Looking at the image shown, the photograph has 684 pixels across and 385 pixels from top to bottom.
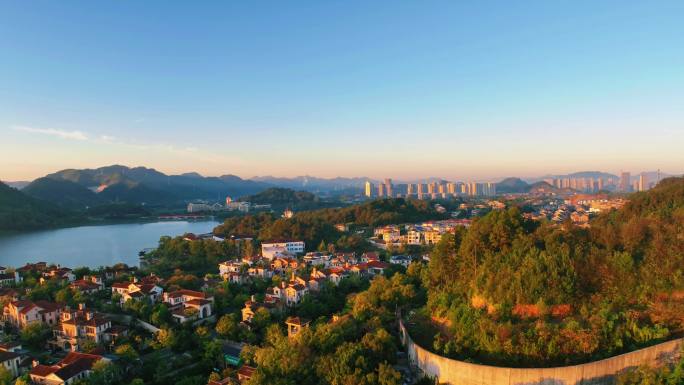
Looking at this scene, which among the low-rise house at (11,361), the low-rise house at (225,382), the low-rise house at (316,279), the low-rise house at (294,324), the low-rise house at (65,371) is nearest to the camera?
the low-rise house at (225,382)

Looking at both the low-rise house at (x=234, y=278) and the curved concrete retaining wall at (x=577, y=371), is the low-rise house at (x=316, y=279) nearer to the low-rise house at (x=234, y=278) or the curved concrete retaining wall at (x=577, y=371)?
the low-rise house at (x=234, y=278)

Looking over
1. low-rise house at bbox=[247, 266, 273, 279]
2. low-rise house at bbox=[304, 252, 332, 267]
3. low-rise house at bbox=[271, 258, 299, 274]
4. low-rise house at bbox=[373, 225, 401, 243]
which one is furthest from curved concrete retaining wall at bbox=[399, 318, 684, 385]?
low-rise house at bbox=[373, 225, 401, 243]

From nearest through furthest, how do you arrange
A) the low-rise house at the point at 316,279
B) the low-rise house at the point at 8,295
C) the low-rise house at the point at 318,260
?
the low-rise house at the point at 8,295, the low-rise house at the point at 316,279, the low-rise house at the point at 318,260

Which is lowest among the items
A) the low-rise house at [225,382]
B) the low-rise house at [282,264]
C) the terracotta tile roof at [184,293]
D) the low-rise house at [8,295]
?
the low-rise house at [225,382]

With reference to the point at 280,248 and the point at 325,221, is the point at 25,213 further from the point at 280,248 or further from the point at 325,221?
the point at 280,248

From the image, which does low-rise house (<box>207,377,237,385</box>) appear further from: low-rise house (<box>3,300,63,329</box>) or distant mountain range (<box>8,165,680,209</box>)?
distant mountain range (<box>8,165,680,209</box>)

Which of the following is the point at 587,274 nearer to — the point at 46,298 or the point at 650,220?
the point at 650,220

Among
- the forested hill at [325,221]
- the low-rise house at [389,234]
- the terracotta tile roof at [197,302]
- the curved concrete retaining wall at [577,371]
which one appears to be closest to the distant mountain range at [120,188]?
the forested hill at [325,221]

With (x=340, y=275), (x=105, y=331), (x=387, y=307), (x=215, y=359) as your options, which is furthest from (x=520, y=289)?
(x=105, y=331)
